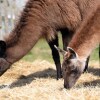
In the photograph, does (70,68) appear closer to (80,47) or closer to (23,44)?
(80,47)

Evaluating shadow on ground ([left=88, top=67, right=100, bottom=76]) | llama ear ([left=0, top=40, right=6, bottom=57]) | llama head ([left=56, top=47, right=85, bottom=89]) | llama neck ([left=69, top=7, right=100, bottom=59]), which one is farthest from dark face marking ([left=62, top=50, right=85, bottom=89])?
shadow on ground ([left=88, top=67, right=100, bottom=76])

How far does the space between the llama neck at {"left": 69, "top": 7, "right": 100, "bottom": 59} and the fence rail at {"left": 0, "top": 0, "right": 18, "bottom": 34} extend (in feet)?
18.2

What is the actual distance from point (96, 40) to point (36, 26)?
1842mm

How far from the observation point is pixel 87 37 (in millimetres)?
8578

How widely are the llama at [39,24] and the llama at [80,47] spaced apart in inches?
49.1

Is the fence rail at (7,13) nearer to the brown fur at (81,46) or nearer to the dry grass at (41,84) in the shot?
the dry grass at (41,84)

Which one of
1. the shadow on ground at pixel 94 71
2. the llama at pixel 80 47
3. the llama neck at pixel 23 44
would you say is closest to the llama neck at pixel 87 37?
the llama at pixel 80 47

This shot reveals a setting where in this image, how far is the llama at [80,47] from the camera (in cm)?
853

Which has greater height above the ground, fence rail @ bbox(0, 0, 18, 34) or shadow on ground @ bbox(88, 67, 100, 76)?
fence rail @ bbox(0, 0, 18, 34)

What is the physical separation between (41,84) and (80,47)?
2057 mm

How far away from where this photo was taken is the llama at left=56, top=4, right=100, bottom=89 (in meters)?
8.53

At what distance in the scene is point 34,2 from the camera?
10.2 m

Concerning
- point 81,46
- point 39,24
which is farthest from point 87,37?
point 39,24

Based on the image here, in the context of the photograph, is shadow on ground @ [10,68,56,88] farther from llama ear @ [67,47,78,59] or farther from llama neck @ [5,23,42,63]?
llama ear @ [67,47,78,59]
